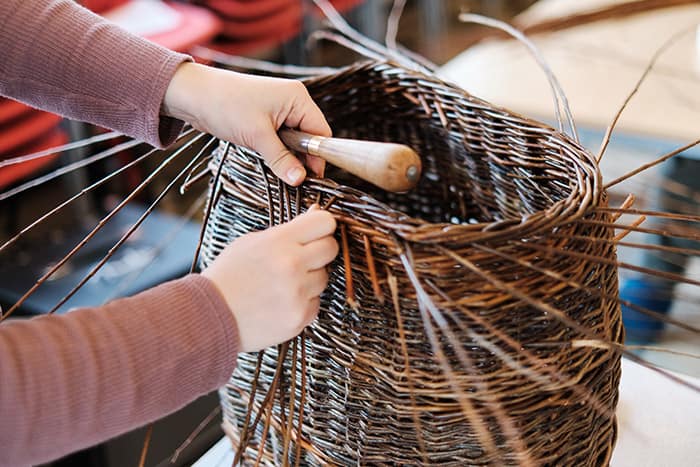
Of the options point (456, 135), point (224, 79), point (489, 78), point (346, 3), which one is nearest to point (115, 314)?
point (224, 79)

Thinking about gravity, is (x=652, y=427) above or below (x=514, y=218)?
below

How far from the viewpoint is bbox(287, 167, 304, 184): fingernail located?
653 mm

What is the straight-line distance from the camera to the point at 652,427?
832 millimetres

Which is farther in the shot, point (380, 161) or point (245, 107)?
point (245, 107)

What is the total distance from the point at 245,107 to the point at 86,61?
0.54 feet

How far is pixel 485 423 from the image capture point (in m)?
0.61

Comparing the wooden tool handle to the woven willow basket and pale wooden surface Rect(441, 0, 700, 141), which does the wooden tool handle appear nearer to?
the woven willow basket

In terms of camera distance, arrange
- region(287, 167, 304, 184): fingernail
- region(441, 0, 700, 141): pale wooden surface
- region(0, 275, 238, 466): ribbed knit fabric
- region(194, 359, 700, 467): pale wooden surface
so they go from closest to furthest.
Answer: region(0, 275, 238, 466): ribbed knit fabric → region(287, 167, 304, 184): fingernail → region(194, 359, 700, 467): pale wooden surface → region(441, 0, 700, 141): pale wooden surface

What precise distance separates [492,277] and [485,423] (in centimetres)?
12

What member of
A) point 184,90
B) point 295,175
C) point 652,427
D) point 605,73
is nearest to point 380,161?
point 295,175

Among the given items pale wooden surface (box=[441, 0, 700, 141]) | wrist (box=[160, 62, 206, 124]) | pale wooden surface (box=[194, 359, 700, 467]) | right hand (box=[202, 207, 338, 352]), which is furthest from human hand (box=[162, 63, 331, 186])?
pale wooden surface (box=[441, 0, 700, 141])

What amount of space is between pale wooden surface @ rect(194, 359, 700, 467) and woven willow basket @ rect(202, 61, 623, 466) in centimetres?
11

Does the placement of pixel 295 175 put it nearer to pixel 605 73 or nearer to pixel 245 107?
pixel 245 107

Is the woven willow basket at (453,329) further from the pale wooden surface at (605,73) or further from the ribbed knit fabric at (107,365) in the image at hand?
the pale wooden surface at (605,73)
